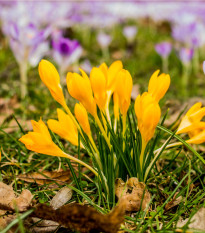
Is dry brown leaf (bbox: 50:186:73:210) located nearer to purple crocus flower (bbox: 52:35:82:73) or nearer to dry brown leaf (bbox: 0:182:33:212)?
dry brown leaf (bbox: 0:182:33:212)

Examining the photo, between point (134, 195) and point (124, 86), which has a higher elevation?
point (124, 86)

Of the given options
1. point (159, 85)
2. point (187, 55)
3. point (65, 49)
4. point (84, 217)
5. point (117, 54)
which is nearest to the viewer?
point (84, 217)

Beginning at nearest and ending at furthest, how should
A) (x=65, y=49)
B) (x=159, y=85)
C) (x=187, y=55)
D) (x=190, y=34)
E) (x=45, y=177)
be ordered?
(x=159, y=85), (x=45, y=177), (x=65, y=49), (x=187, y=55), (x=190, y=34)

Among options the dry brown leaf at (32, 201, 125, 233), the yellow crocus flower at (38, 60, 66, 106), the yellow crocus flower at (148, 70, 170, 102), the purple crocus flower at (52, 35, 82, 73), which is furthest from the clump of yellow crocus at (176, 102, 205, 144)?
the purple crocus flower at (52, 35, 82, 73)

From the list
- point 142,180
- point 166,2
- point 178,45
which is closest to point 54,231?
point 142,180

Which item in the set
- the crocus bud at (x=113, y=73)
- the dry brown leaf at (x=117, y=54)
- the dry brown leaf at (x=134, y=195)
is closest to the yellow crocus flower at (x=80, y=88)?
the crocus bud at (x=113, y=73)

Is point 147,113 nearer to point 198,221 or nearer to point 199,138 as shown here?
point 199,138

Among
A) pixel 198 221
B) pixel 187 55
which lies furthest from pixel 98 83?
pixel 187 55
